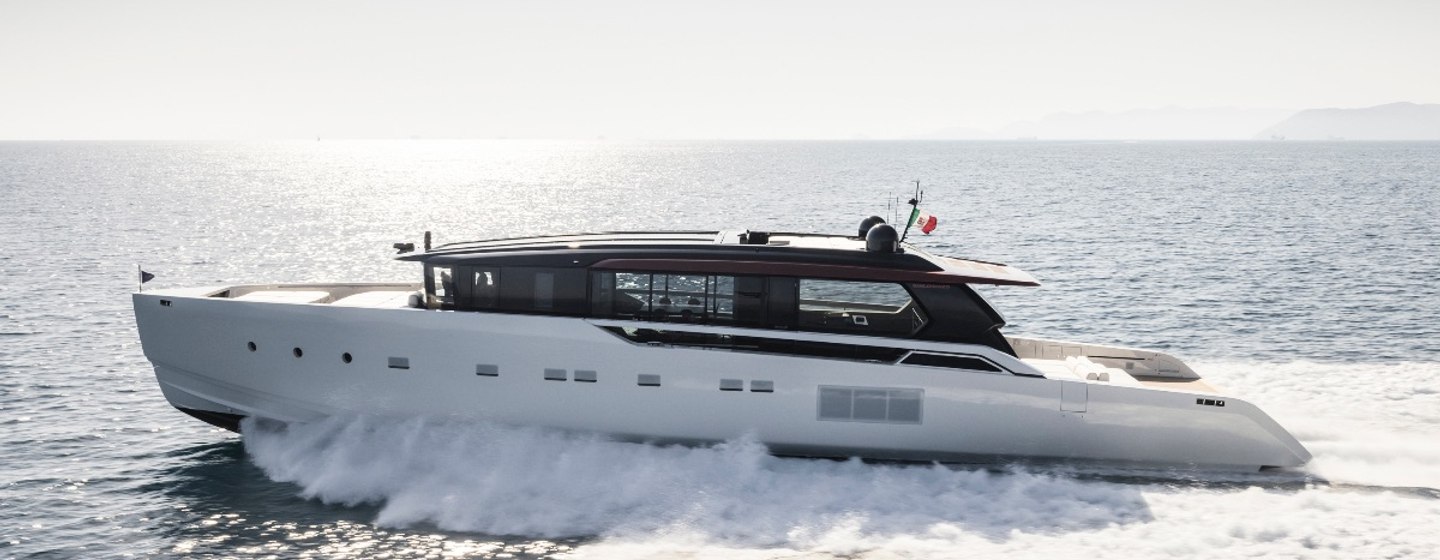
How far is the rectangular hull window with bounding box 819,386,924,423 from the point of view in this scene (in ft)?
46.0

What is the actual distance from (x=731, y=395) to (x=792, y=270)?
1803mm

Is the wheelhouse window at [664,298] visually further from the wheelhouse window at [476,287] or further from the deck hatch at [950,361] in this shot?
the deck hatch at [950,361]

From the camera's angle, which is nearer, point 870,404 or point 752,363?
point 752,363

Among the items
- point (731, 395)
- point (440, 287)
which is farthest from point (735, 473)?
point (440, 287)

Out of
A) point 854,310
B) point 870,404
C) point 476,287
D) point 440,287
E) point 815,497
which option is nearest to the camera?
point 815,497

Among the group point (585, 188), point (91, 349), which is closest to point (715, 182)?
point (585, 188)

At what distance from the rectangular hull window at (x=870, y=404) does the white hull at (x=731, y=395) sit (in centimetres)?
6

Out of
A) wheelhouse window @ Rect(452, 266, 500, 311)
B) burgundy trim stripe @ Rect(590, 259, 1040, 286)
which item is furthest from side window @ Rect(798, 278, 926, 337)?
wheelhouse window @ Rect(452, 266, 500, 311)

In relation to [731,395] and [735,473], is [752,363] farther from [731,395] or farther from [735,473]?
[735,473]

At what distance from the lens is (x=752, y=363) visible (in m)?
13.9

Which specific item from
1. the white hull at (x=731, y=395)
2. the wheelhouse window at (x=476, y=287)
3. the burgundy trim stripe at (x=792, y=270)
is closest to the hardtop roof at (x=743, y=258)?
the burgundy trim stripe at (x=792, y=270)

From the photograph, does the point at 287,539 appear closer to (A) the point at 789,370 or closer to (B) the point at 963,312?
(A) the point at 789,370

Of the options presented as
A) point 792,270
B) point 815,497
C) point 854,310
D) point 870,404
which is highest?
point 792,270

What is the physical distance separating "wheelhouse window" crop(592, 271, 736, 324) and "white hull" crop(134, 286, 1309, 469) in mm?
269
